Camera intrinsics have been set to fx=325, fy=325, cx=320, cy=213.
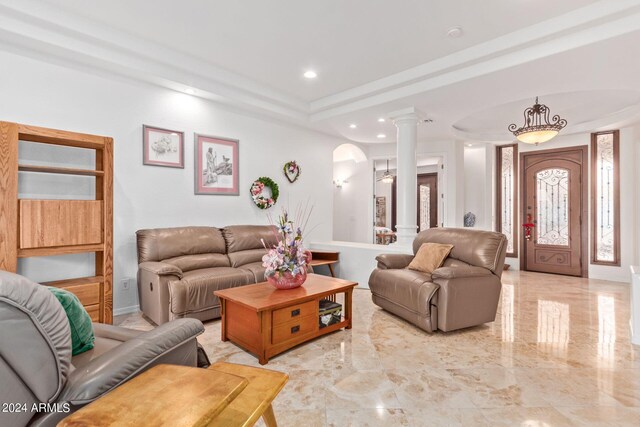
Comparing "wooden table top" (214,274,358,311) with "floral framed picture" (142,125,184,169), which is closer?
"wooden table top" (214,274,358,311)

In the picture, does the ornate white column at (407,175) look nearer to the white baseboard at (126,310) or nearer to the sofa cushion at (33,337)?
the white baseboard at (126,310)

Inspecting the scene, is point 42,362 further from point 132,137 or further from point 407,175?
point 407,175

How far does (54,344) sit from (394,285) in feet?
9.14

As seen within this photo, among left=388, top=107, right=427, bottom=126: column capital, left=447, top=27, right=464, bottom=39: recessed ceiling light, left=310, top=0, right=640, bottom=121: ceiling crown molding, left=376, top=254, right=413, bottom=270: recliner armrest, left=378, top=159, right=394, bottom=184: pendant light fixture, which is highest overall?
left=447, top=27, right=464, bottom=39: recessed ceiling light

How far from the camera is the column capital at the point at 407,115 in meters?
4.41

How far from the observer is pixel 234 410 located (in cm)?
114

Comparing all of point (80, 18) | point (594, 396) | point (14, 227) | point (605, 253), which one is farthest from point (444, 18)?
point (605, 253)

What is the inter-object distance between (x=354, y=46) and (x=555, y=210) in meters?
5.30

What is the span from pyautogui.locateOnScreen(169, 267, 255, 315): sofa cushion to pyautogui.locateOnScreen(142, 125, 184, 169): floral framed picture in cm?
142

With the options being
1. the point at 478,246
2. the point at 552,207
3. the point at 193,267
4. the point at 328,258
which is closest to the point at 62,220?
the point at 193,267

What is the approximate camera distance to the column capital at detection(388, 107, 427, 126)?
4414 millimetres

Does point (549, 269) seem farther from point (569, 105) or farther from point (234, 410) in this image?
point (234, 410)

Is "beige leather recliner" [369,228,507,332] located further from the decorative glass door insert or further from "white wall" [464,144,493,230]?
the decorative glass door insert

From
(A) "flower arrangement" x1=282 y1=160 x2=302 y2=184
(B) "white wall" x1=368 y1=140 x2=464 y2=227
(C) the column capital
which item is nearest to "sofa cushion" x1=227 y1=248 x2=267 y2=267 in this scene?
(A) "flower arrangement" x1=282 y1=160 x2=302 y2=184
